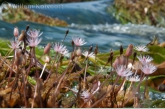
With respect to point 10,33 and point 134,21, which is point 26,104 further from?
point 134,21

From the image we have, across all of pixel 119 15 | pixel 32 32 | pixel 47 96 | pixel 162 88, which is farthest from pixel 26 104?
pixel 119 15

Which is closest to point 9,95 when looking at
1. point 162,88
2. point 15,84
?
point 15,84

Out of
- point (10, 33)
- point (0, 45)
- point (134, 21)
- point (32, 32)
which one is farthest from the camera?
point (134, 21)

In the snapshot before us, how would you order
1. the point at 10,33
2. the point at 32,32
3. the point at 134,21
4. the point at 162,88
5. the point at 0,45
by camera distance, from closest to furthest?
1. the point at 32,32
2. the point at 162,88
3. the point at 0,45
4. the point at 10,33
5. the point at 134,21

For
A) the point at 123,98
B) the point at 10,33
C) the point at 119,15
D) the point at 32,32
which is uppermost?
the point at 32,32

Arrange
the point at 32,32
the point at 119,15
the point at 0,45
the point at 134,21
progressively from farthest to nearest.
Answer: the point at 119,15 < the point at 134,21 < the point at 0,45 < the point at 32,32

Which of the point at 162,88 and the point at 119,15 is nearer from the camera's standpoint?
the point at 162,88

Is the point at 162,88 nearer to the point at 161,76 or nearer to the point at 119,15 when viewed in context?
the point at 161,76

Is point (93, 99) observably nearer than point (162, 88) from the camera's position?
Yes

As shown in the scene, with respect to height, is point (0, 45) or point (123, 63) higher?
point (123, 63)
